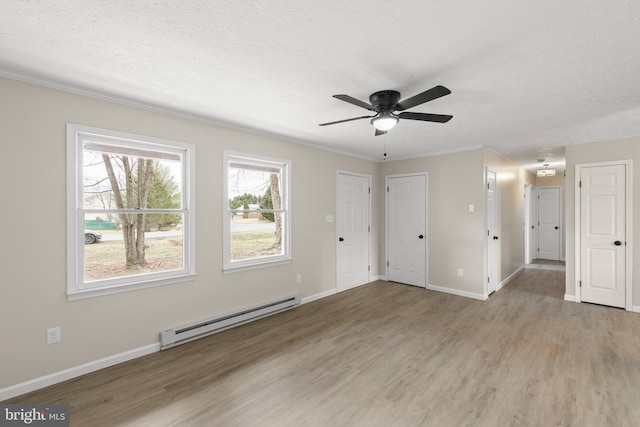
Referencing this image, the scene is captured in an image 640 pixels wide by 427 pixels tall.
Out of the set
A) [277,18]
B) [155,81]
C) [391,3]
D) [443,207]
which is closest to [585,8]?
[391,3]

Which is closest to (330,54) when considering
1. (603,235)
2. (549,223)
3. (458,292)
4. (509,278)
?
(458,292)

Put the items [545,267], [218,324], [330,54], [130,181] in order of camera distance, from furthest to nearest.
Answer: [545,267], [218,324], [130,181], [330,54]

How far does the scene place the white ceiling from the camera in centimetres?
151

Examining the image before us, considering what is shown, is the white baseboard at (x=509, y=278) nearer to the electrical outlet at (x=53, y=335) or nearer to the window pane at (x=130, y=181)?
the window pane at (x=130, y=181)

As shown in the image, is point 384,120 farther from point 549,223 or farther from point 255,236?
point 549,223

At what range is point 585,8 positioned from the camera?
147cm

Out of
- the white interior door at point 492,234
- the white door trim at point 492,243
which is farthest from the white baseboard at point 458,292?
the white interior door at point 492,234

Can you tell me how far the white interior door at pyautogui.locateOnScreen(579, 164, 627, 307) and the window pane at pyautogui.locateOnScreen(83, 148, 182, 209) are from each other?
18.8 ft

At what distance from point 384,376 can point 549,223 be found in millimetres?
7871

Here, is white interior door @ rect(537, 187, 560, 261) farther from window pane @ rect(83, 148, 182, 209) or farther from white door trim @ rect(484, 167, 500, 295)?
window pane @ rect(83, 148, 182, 209)

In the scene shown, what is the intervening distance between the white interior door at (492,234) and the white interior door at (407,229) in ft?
3.26

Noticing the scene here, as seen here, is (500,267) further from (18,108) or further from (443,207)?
(18,108)

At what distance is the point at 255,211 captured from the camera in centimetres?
377

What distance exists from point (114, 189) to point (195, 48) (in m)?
1.72
